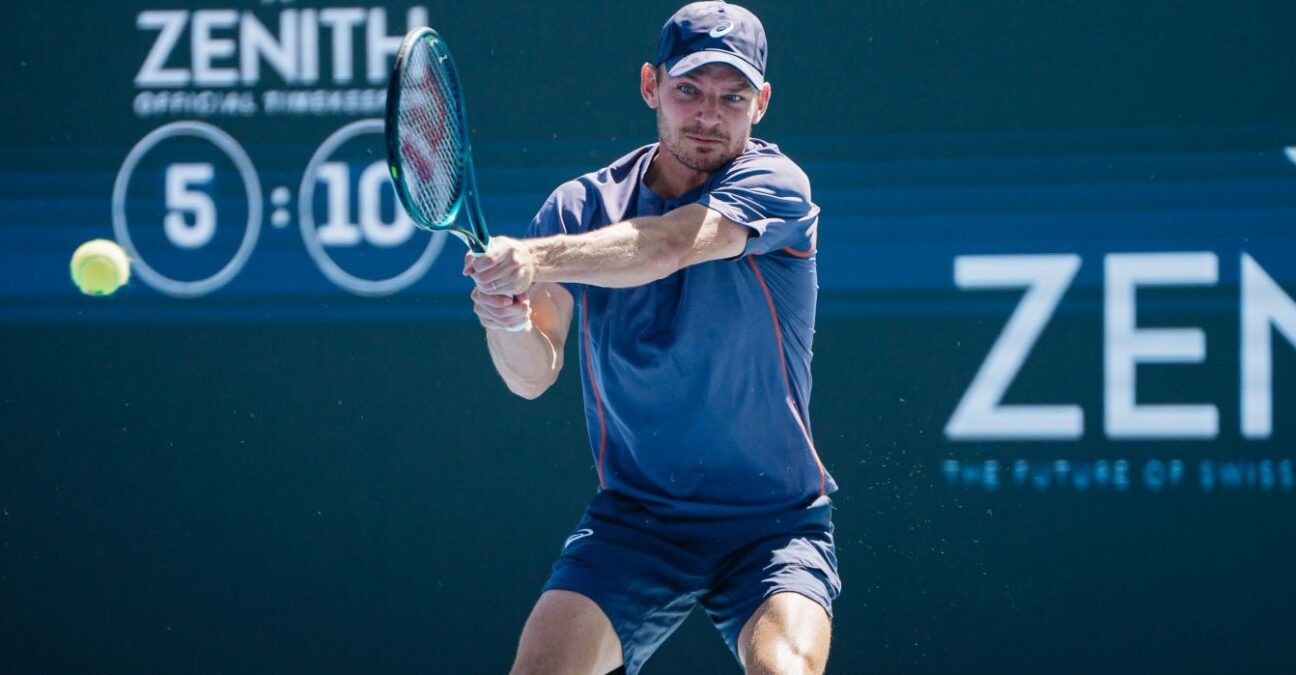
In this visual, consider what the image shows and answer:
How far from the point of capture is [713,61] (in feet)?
10.5

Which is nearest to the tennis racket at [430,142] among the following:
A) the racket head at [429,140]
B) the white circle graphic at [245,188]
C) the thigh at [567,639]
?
the racket head at [429,140]

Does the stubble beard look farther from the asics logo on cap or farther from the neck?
the asics logo on cap

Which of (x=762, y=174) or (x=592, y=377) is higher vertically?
(x=762, y=174)

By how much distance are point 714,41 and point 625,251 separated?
490mm

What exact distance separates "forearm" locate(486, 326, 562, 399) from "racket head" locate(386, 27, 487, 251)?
0.28 metres

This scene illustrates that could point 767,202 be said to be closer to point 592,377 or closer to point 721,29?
point 721,29

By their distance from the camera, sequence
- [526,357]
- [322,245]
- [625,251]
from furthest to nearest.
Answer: [322,245], [526,357], [625,251]

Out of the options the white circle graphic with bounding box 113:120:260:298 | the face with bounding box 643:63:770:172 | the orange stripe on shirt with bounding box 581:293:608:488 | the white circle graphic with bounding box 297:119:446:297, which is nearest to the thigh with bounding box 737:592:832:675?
the orange stripe on shirt with bounding box 581:293:608:488

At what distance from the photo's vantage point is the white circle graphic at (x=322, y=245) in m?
4.79

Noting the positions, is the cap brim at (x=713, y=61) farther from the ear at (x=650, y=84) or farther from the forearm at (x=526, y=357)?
the forearm at (x=526, y=357)

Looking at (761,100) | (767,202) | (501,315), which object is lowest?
(501,315)

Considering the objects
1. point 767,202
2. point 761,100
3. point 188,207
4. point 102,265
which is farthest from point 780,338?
point 102,265

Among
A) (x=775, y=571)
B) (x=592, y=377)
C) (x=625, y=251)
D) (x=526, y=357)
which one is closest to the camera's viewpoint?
(x=625, y=251)

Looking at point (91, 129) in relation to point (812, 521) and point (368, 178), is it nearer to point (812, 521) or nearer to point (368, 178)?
point (368, 178)
